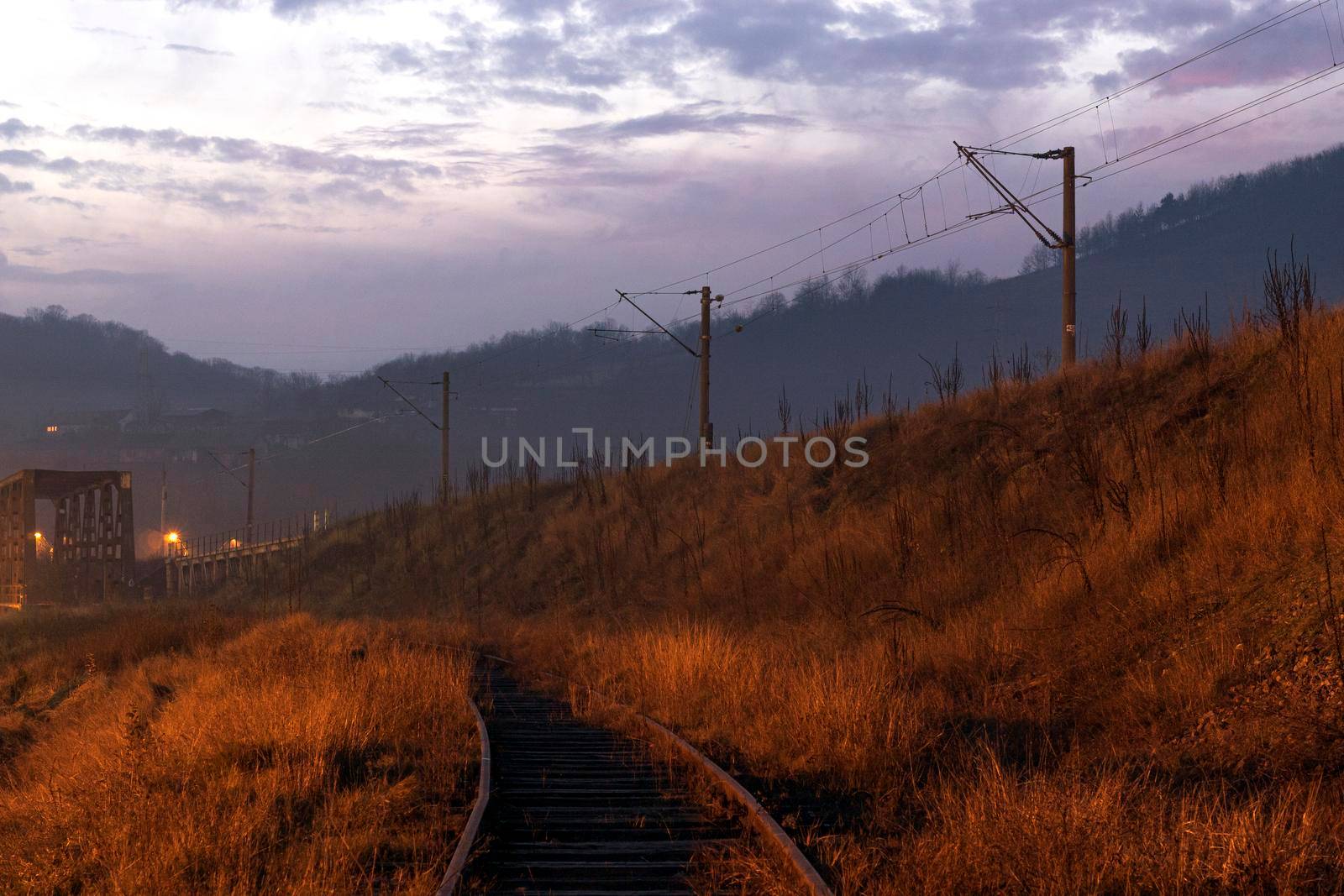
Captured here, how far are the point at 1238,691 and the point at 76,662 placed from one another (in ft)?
74.5

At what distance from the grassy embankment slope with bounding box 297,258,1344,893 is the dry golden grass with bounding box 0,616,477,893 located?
2.37 m

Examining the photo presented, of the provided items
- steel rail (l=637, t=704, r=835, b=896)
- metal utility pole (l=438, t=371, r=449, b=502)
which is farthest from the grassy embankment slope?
metal utility pole (l=438, t=371, r=449, b=502)

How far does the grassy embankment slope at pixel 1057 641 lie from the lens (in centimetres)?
557

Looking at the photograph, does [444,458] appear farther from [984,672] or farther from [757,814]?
[757,814]

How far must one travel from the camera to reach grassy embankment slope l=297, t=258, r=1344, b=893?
18.3ft

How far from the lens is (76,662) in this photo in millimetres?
22953

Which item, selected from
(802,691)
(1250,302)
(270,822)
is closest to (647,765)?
(802,691)

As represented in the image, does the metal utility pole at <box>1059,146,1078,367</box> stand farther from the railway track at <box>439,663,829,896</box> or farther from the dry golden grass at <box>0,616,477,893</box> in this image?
the railway track at <box>439,663,829,896</box>

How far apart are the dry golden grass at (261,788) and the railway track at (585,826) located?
0.87 feet

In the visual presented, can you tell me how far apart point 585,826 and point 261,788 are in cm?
237

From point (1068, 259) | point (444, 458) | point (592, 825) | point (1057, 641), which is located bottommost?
point (592, 825)

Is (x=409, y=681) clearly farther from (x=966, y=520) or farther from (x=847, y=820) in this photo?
(x=966, y=520)

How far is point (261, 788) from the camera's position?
759 centimetres

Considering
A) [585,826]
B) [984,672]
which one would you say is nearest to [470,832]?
[585,826]
